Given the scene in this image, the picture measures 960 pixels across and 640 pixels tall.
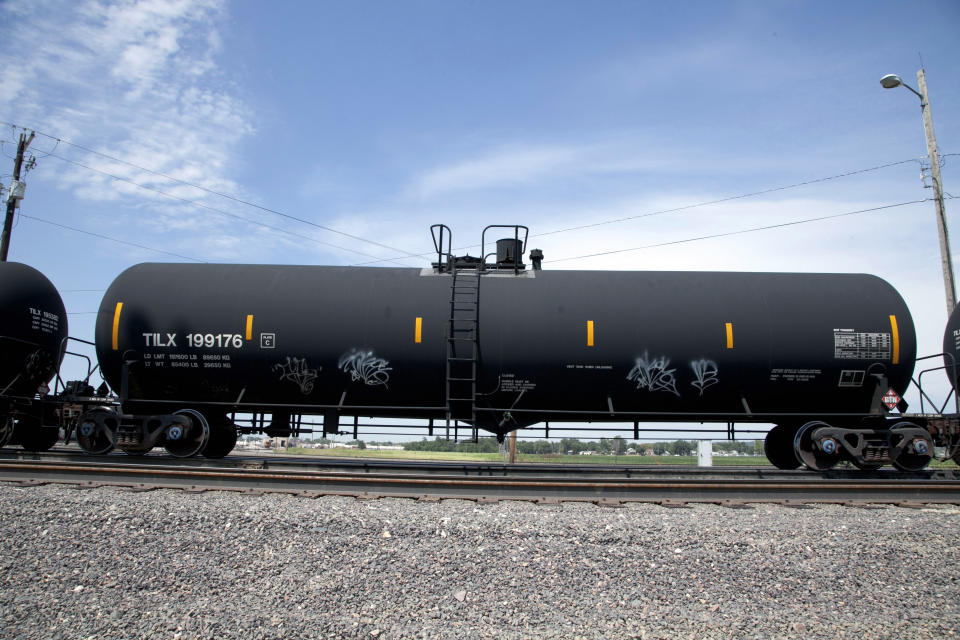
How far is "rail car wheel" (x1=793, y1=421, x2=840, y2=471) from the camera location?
9062mm

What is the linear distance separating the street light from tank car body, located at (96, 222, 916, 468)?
6.52m

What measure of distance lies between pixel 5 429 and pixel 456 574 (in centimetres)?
1013

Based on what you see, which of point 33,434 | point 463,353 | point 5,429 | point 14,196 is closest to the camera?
point 463,353

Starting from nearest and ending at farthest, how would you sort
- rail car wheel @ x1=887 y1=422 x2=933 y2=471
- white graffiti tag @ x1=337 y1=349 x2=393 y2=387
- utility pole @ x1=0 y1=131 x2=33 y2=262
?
rail car wheel @ x1=887 y1=422 x2=933 y2=471 → white graffiti tag @ x1=337 y1=349 x2=393 y2=387 → utility pole @ x1=0 y1=131 x2=33 y2=262

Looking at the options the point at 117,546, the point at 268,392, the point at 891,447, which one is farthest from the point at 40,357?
the point at 891,447

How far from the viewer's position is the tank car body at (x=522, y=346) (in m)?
9.20

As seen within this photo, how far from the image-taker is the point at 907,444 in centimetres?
909

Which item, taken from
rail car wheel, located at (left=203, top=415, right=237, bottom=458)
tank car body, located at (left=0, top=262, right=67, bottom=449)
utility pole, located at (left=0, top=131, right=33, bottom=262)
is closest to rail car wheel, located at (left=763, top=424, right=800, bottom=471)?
rail car wheel, located at (left=203, top=415, right=237, bottom=458)

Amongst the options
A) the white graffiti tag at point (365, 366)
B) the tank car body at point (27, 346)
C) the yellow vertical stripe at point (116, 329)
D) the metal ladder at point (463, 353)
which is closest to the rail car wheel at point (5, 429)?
the tank car body at point (27, 346)

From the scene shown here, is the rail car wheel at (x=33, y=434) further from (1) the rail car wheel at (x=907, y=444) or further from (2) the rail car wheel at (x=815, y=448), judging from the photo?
(1) the rail car wheel at (x=907, y=444)

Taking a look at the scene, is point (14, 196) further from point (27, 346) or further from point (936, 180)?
point (936, 180)

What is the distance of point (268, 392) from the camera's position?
9.63 metres

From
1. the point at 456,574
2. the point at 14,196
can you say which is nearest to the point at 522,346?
the point at 456,574

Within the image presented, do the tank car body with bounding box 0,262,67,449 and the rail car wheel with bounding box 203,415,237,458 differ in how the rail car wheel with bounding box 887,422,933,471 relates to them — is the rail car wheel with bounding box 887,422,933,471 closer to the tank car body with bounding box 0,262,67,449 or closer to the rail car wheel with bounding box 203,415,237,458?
the rail car wheel with bounding box 203,415,237,458
